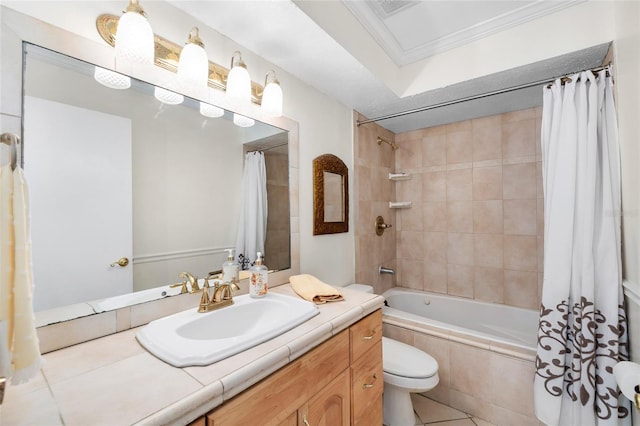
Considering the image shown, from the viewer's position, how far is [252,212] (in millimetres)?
1427

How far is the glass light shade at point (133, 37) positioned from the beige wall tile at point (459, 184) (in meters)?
2.53

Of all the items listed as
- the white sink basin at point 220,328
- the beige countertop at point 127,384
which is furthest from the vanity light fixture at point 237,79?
the beige countertop at point 127,384

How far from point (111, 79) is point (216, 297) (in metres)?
0.91

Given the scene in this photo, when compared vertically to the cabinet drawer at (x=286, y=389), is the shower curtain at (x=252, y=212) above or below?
above

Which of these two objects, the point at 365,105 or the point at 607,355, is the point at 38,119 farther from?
the point at 607,355

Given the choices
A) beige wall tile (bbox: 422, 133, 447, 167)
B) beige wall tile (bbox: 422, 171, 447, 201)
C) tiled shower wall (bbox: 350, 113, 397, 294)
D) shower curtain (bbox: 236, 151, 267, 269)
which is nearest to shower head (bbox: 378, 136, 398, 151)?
tiled shower wall (bbox: 350, 113, 397, 294)

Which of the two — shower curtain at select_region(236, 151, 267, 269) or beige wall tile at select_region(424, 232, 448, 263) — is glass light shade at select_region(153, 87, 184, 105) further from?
beige wall tile at select_region(424, 232, 448, 263)

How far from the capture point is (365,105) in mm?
2145

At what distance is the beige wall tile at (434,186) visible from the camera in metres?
2.64

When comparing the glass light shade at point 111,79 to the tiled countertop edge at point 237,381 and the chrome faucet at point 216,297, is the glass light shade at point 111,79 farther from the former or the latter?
the tiled countertop edge at point 237,381

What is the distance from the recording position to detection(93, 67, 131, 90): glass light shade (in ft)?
3.02

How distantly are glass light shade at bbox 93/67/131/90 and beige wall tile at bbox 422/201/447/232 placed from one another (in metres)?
2.56

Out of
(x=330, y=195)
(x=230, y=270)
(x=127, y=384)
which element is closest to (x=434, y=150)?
(x=330, y=195)

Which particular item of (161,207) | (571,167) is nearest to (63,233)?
(161,207)
